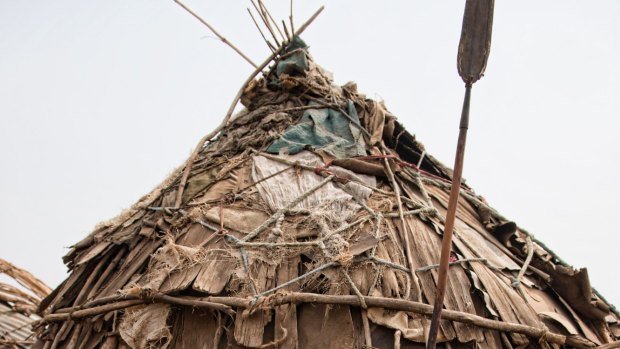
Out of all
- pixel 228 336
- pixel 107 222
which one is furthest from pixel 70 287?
pixel 228 336

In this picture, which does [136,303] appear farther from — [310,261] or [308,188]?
[308,188]

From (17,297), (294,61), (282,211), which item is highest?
(294,61)

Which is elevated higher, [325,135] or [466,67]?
[466,67]

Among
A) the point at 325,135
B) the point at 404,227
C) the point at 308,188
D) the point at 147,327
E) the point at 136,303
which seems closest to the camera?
the point at 147,327

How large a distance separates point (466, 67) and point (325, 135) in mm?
2274

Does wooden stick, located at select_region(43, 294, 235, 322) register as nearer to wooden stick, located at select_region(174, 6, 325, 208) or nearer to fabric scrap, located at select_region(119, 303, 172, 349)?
fabric scrap, located at select_region(119, 303, 172, 349)

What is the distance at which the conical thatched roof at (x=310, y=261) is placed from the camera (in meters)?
4.18

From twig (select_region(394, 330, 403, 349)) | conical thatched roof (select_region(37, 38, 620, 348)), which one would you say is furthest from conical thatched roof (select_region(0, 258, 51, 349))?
twig (select_region(394, 330, 403, 349))

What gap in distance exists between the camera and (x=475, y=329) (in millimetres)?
4203

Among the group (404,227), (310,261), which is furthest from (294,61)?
(310,261)

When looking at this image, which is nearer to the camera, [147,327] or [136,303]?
[147,327]

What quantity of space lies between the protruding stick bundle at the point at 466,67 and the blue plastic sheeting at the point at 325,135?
201cm

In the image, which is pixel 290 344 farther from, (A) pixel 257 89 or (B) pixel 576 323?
(A) pixel 257 89

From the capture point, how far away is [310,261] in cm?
448
